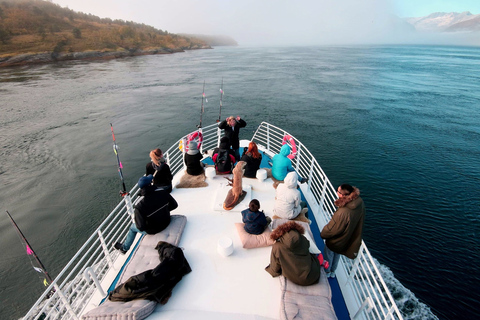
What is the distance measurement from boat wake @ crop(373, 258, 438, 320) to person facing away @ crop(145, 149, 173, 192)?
7.99 metres

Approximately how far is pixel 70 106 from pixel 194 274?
93.5 feet

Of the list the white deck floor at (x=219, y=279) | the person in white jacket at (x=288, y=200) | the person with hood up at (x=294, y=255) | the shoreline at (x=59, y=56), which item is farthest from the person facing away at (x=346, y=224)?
the shoreline at (x=59, y=56)

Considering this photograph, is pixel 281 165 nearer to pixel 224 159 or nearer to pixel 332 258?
pixel 224 159

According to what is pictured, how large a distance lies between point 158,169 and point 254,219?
291cm

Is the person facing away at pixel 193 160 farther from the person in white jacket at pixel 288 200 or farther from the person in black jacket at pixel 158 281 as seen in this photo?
the person in black jacket at pixel 158 281

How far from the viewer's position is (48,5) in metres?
111

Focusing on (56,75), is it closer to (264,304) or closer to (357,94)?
(357,94)

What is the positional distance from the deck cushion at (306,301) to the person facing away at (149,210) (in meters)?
2.62

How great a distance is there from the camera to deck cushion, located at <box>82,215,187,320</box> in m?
3.24

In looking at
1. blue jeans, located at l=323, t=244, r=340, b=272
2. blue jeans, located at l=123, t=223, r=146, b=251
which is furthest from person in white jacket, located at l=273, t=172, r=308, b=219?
blue jeans, located at l=123, t=223, r=146, b=251

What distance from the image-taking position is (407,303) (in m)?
7.27

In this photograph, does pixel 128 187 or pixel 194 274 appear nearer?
pixel 194 274

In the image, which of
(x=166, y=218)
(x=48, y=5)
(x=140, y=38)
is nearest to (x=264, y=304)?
(x=166, y=218)

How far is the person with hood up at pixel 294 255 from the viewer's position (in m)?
3.54
